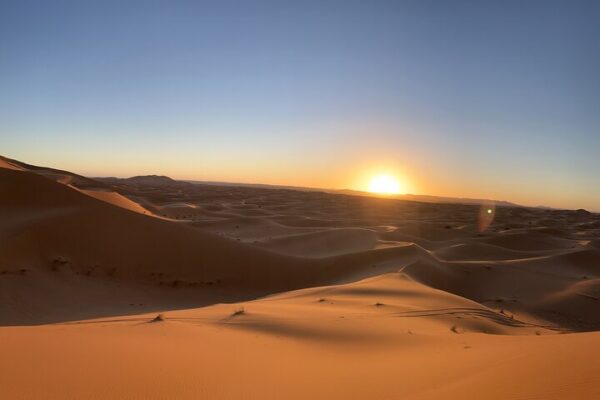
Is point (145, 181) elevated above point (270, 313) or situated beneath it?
elevated above

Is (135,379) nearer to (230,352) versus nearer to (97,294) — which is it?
(230,352)

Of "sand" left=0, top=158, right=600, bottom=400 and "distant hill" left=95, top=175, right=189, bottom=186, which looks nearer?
"sand" left=0, top=158, right=600, bottom=400

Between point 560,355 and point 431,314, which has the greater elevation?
point 560,355

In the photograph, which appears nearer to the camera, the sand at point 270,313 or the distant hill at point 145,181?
the sand at point 270,313

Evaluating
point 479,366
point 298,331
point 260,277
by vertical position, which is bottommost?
point 260,277

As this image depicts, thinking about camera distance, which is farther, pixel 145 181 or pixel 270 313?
pixel 145 181

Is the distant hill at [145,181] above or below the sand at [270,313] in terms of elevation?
above

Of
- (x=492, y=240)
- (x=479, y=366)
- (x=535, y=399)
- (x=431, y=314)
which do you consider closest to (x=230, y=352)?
(x=479, y=366)

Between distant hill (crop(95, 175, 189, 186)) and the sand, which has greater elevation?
distant hill (crop(95, 175, 189, 186))
